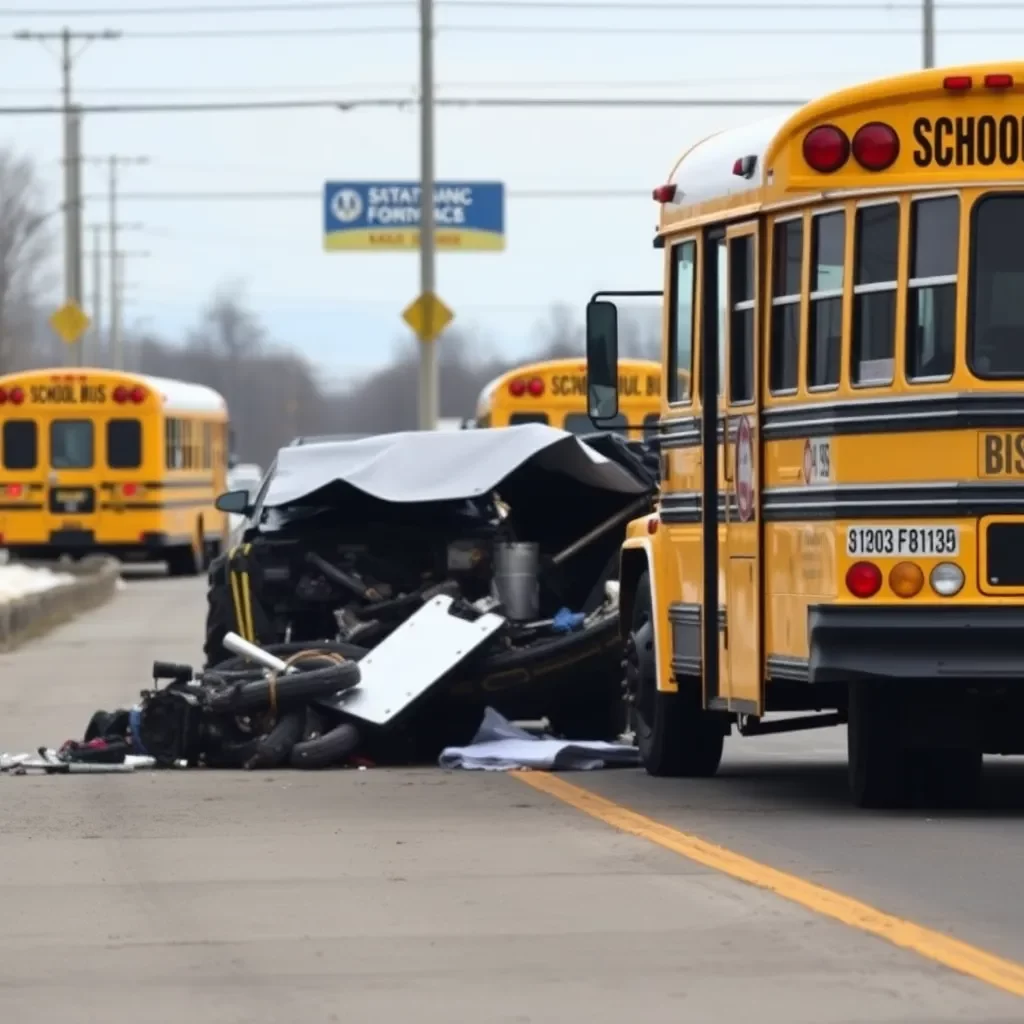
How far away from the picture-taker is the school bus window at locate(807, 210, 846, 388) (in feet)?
39.8

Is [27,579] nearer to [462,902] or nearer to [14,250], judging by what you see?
[462,902]

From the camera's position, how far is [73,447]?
137ft

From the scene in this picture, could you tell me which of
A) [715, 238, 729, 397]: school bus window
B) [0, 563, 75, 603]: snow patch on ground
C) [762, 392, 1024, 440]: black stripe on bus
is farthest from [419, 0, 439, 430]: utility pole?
[762, 392, 1024, 440]: black stripe on bus

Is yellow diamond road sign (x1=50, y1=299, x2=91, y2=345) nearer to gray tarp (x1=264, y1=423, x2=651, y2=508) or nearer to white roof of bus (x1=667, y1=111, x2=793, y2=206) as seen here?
gray tarp (x1=264, y1=423, x2=651, y2=508)

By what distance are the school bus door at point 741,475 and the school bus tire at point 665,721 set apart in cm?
98

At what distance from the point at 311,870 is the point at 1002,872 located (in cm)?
239

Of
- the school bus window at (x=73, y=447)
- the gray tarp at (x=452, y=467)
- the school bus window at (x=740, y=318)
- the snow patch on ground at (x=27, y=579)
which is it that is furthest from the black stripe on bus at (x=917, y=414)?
the school bus window at (x=73, y=447)

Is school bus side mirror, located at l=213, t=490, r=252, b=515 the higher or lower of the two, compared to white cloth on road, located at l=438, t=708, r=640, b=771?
higher

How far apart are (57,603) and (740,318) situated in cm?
1829

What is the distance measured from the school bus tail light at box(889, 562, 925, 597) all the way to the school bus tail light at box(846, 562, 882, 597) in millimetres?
60

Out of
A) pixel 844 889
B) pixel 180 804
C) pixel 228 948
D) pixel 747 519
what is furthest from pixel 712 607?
pixel 228 948

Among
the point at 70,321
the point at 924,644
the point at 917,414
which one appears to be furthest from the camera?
the point at 70,321

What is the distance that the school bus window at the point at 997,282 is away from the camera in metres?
11.8

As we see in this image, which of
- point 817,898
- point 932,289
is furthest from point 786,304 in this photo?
point 817,898
